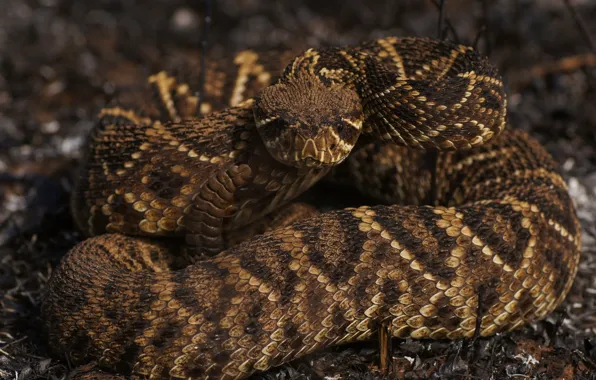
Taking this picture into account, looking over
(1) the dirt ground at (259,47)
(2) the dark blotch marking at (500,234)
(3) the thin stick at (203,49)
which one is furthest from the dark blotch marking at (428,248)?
(3) the thin stick at (203,49)

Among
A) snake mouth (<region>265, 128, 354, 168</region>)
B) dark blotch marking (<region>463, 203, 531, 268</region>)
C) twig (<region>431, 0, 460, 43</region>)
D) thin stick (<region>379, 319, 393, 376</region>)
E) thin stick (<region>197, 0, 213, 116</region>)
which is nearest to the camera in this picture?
snake mouth (<region>265, 128, 354, 168</region>)

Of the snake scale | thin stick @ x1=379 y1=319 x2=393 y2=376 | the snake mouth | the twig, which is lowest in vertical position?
thin stick @ x1=379 y1=319 x2=393 y2=376

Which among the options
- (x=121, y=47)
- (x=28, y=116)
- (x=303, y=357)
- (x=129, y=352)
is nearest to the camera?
(x=129, y=352)

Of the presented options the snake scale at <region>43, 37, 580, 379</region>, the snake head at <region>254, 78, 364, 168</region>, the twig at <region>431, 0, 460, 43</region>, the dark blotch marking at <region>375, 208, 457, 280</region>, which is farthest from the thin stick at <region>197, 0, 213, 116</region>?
the dark blotch marking at <region>375, 208, 457, 280</region>

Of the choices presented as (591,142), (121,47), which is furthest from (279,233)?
(121,47)

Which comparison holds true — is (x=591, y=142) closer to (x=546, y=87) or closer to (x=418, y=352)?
(x=546, y=87)

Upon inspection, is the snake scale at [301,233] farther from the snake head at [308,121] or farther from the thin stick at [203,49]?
the thin stick at [203,49]

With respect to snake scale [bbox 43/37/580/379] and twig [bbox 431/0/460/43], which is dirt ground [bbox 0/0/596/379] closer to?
twig [bbox 431/0/460/43]
